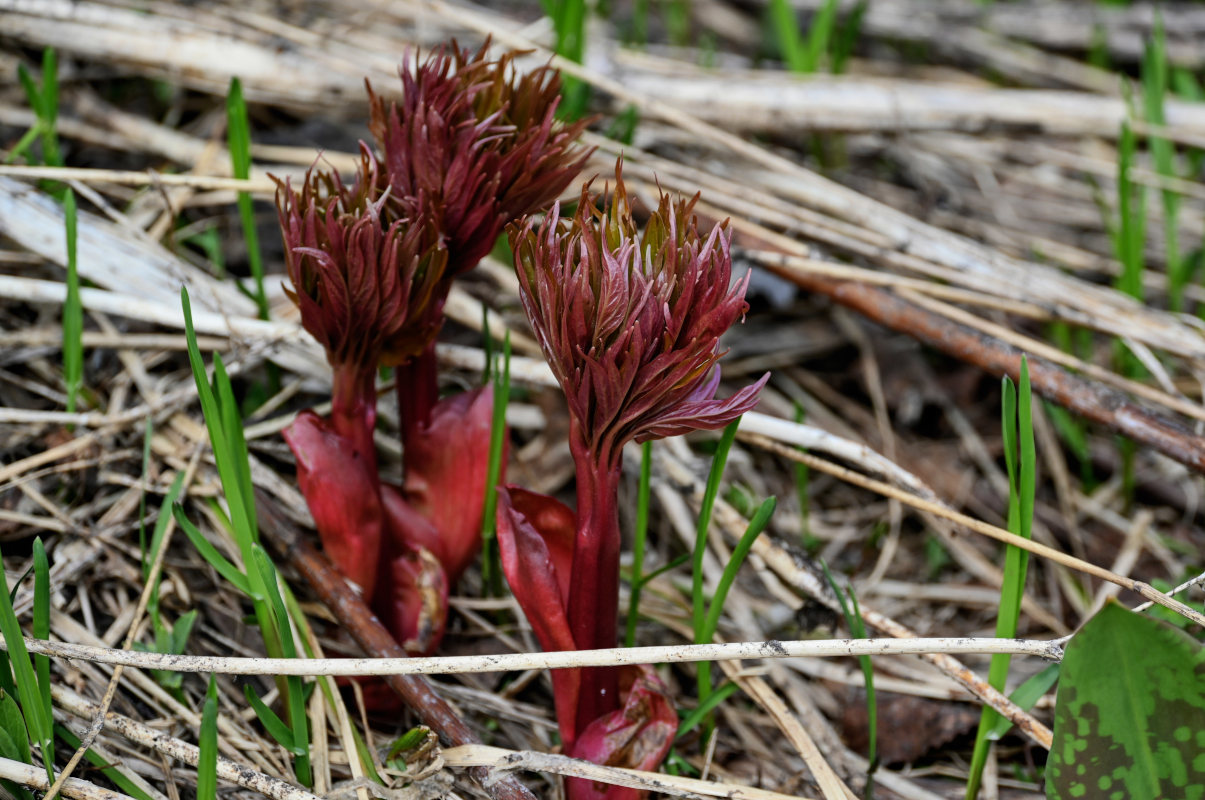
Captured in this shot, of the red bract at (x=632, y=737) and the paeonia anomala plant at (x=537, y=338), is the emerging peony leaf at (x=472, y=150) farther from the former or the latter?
the red bract at (x=632, y=737)

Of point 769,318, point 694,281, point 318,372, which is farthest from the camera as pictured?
point 769,318

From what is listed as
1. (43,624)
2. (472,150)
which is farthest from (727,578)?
(43,624)

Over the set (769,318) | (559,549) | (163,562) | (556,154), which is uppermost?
(556,154)

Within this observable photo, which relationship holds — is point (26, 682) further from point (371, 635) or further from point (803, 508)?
point (803, 508)

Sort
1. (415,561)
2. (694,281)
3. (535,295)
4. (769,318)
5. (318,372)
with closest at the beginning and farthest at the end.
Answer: (694,281) < (535,295) < (415,561) < (318,372) < (769,318)

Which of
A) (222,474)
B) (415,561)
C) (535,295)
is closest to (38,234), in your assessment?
(222,474)

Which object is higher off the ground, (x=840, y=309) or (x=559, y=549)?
(x=840, y=309)

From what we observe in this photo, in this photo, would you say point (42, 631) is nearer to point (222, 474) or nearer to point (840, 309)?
point (222, 474)
